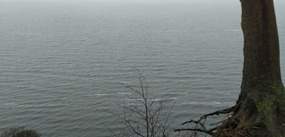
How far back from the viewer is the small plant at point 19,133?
25.4 metres

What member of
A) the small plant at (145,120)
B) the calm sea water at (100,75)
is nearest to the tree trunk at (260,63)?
the small plant at (145,120)

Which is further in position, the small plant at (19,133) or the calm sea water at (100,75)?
the calm sea water at (100,75)

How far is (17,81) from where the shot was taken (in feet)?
125

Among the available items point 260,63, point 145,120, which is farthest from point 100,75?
point 260,63

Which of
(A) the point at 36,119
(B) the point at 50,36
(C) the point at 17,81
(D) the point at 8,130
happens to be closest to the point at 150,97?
(A) the point at 36,119

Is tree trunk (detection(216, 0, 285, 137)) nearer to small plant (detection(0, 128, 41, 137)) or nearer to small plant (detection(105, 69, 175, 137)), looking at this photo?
small plant (detection(105, 69, 175, 137))

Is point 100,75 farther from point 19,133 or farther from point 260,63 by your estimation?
point 260,63

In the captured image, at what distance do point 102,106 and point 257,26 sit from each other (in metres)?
26.9

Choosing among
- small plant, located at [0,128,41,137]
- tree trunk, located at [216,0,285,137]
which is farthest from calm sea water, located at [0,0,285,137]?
tree trunk, located at [216,0,285,137]

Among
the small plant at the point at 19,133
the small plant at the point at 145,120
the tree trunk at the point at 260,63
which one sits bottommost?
the small plant at the point at 19,133

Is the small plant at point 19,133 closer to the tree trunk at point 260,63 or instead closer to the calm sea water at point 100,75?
the calm sea water at point 100,75

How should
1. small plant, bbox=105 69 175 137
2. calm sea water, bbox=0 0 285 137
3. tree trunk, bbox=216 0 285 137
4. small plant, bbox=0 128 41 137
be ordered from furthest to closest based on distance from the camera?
calm sea water, bbox=0 0 285 137 → small plant, bbox=0 128 41 137 → small plant, bbox=105 69 175 137 → tree trunk, bbox=216 0 285 137

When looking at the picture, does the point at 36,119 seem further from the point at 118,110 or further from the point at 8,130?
the point at 118,110

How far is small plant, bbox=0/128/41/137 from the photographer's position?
999 inches
